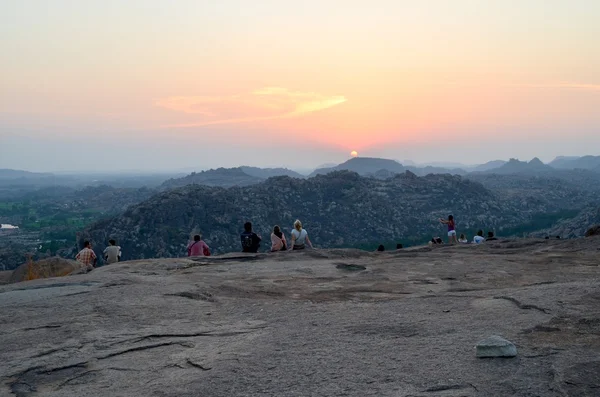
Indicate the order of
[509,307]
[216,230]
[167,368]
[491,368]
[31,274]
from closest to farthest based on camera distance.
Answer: [491,368] → [167,368] → [509,307] → [31,274] → [216,230]

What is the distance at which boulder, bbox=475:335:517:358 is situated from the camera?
4341 millimetres

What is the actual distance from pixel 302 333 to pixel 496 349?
204 cm

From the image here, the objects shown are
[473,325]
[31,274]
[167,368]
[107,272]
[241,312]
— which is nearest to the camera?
[167,368]

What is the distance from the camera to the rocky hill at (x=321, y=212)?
145 ft

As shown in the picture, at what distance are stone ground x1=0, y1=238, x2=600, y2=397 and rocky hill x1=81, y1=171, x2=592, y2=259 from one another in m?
33.2

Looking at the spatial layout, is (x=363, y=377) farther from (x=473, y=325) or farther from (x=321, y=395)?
(x=473, y=325)

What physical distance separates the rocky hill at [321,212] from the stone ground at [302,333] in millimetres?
33165

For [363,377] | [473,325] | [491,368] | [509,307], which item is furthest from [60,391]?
[509,307]

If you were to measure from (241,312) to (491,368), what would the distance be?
3454 millimetres

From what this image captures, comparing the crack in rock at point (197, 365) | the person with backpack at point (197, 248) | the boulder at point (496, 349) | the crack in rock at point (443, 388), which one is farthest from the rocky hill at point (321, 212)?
the crack in rock at point (443, 388)

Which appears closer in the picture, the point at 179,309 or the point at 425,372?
the point at 425,372

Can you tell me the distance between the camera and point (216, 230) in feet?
151

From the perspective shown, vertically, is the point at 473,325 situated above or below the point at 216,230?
above

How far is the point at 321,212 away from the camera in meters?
54.4
